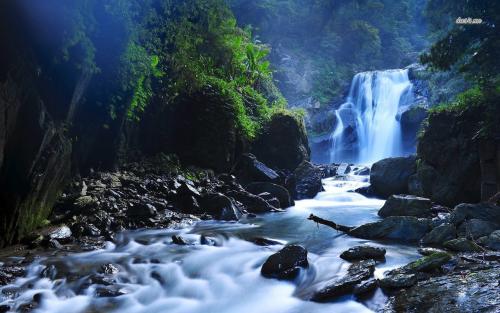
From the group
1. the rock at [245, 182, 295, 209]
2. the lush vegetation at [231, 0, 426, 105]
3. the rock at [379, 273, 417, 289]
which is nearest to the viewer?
the rock at [379, 273, 417, 289]

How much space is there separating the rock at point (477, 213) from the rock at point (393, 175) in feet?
19.3

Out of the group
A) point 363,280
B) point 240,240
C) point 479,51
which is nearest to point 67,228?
point 240,240

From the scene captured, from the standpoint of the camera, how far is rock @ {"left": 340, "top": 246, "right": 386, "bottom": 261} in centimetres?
604

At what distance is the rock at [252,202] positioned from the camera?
11.1m

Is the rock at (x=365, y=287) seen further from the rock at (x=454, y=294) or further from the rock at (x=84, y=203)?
the rock at (x=84, y=203)

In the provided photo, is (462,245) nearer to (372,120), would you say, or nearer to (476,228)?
(476,228)

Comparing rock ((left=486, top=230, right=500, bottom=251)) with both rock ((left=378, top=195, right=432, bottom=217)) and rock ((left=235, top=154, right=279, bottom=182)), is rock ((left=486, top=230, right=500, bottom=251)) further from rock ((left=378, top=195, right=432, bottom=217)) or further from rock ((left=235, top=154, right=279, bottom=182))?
→ rock ((left=235, top=154, right=279, bottom=182))

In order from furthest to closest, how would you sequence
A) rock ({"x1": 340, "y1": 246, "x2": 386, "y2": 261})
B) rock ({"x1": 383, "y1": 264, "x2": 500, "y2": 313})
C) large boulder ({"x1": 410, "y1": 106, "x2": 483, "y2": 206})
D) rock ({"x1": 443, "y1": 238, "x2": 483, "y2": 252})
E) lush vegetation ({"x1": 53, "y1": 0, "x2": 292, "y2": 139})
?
large boulder ({"x1": 410, "y1": 106, "x2": 483, "y2": 206}) → lush vegetation ({"x1": 53, "y1": 0, "x2": 292, "y2": 139}) → rock ({"x1": 340, "y1": 246, "x2": 386, "y2": 261}) → rock ({"x1": 443, "y1": 238, "x2": 483, "y2": 252}) → rock ({"x1": 383, "y1": 264, "x2": 500, "y2": 313})

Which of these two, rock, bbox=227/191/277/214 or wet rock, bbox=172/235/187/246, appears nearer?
wet rock, bbox=172/235/187/246

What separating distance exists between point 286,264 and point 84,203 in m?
4.38

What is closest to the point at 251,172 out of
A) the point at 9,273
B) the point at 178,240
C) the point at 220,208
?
the point at 220,208

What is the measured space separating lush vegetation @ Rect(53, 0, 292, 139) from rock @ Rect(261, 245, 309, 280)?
4545 millimetres

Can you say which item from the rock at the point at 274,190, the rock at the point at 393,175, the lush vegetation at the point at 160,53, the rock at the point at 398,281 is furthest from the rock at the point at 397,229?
the rock at the point at 393,175

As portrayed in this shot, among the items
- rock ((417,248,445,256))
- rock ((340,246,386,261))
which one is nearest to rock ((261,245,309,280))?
rock ((340,246,386,261))
